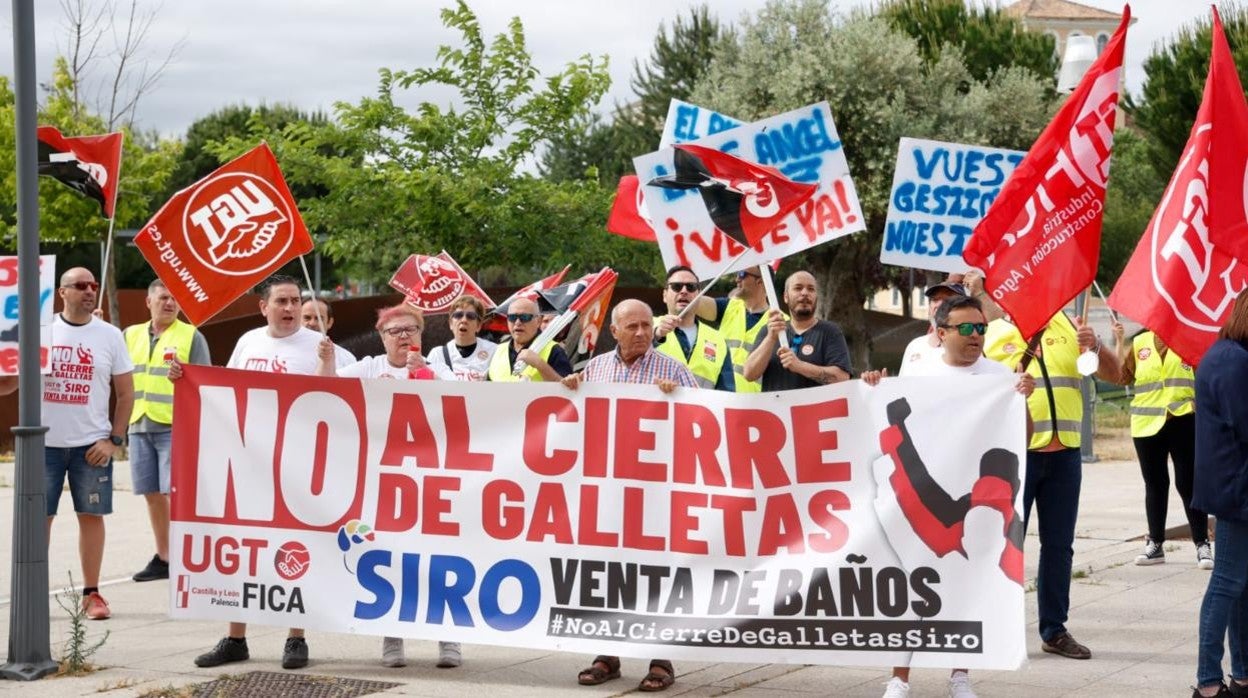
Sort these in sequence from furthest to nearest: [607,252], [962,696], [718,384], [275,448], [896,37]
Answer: [896,37], [607,252], [718,384], [275,448], [962,696]

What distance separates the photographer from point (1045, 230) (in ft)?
22.4

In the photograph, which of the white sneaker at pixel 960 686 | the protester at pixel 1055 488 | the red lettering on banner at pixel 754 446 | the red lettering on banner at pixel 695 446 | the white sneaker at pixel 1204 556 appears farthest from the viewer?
the white sneaker at pixel 1204 556

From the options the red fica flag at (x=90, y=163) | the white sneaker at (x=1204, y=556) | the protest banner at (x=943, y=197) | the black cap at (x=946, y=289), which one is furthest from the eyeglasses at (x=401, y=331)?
the white sneaker at (x=1204, y=556)

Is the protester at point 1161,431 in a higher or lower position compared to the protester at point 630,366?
lower

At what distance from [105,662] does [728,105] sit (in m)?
27.9

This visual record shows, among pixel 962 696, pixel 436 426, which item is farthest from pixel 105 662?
pixel 962 696

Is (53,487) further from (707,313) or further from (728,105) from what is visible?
(728,105)

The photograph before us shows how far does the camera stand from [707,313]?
8672 mm

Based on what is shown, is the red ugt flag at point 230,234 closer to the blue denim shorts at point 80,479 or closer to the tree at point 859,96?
the blue denim shorts at point 80,479

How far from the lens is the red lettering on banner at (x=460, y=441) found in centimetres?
684

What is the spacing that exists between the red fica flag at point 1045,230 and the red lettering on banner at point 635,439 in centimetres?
157

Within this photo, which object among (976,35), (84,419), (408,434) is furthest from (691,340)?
(976,35)

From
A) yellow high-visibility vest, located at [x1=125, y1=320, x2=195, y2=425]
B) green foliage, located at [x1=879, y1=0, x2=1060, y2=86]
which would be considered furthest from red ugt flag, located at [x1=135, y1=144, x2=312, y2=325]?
green foliage, located at [x1=879, y1=0, x2=1060, y2=86]

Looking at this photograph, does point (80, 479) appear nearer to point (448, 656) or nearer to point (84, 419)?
point (84, 419)
